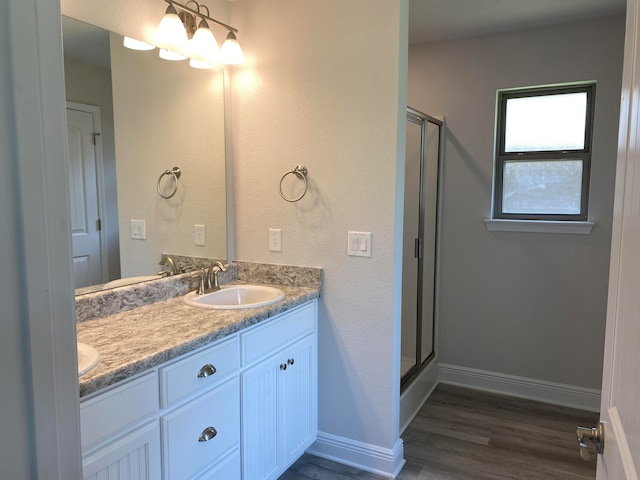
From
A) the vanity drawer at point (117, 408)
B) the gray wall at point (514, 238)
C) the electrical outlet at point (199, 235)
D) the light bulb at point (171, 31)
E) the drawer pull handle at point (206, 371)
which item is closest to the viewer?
the vanity drawer at point (117, 408)

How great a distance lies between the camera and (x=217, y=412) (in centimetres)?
172

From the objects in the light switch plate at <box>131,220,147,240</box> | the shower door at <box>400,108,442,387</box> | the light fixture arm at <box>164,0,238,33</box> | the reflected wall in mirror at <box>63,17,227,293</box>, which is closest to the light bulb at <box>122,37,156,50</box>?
the reflected wall in mirror at <box>63,17,227,293</box>

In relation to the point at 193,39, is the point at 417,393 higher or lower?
lower

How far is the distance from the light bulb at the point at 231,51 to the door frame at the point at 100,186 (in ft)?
2.42

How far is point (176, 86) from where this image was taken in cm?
229

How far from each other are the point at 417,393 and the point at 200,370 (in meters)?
1.80

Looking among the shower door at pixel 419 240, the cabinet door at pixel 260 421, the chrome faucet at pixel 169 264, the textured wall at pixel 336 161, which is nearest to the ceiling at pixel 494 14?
the shower door at pixel 419 240

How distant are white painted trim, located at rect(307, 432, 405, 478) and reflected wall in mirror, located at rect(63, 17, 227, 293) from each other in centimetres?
117

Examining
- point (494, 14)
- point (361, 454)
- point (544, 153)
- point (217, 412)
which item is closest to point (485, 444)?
point (361, 454)

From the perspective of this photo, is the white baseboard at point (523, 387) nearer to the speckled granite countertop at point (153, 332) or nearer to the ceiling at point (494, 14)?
the speckled granite countertop at point (153, 332)

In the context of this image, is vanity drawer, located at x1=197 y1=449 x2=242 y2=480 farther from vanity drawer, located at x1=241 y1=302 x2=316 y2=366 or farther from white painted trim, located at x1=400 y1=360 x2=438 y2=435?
white painted trim, located at x1=400 y1=360 x2=438 y2=435

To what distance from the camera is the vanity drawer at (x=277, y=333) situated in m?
1.89

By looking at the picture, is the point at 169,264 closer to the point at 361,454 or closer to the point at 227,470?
the point at 227,470

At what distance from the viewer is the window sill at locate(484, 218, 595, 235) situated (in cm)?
292
